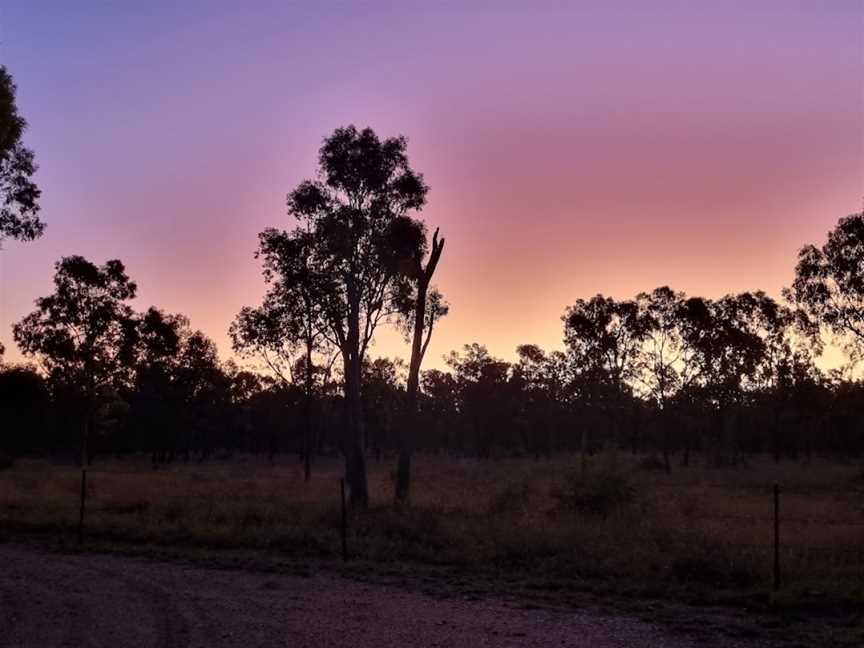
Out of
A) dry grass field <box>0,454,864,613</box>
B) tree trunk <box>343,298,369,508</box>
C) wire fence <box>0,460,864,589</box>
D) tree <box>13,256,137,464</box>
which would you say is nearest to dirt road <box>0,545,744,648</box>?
dry grass field <box>0,454,864,613</box>

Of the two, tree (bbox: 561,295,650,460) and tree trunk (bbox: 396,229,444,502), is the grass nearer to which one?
tree trunk (bbox: 396,229,444,502)

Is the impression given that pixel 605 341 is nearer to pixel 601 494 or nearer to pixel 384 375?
pixel 384 375

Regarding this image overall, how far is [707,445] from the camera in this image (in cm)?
6469

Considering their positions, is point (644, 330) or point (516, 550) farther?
point (644, 330)

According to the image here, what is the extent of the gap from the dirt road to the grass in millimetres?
1415

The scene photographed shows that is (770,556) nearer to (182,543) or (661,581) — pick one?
(661,581)

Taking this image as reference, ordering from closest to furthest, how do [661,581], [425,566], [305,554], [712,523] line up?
[661,581], [425,566], [305,554], [712,523]

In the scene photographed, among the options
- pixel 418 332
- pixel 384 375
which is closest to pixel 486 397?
pixel 384 375

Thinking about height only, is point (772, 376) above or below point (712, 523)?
above

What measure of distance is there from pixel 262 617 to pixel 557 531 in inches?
244

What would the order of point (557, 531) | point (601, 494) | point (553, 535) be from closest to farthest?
point (553, 535) → point (557, 531) → point (601, 494)

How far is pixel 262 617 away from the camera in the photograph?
9.44 meters

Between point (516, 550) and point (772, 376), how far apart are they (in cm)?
5041

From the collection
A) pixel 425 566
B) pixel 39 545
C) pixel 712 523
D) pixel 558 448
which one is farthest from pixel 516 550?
pixel 558 448
